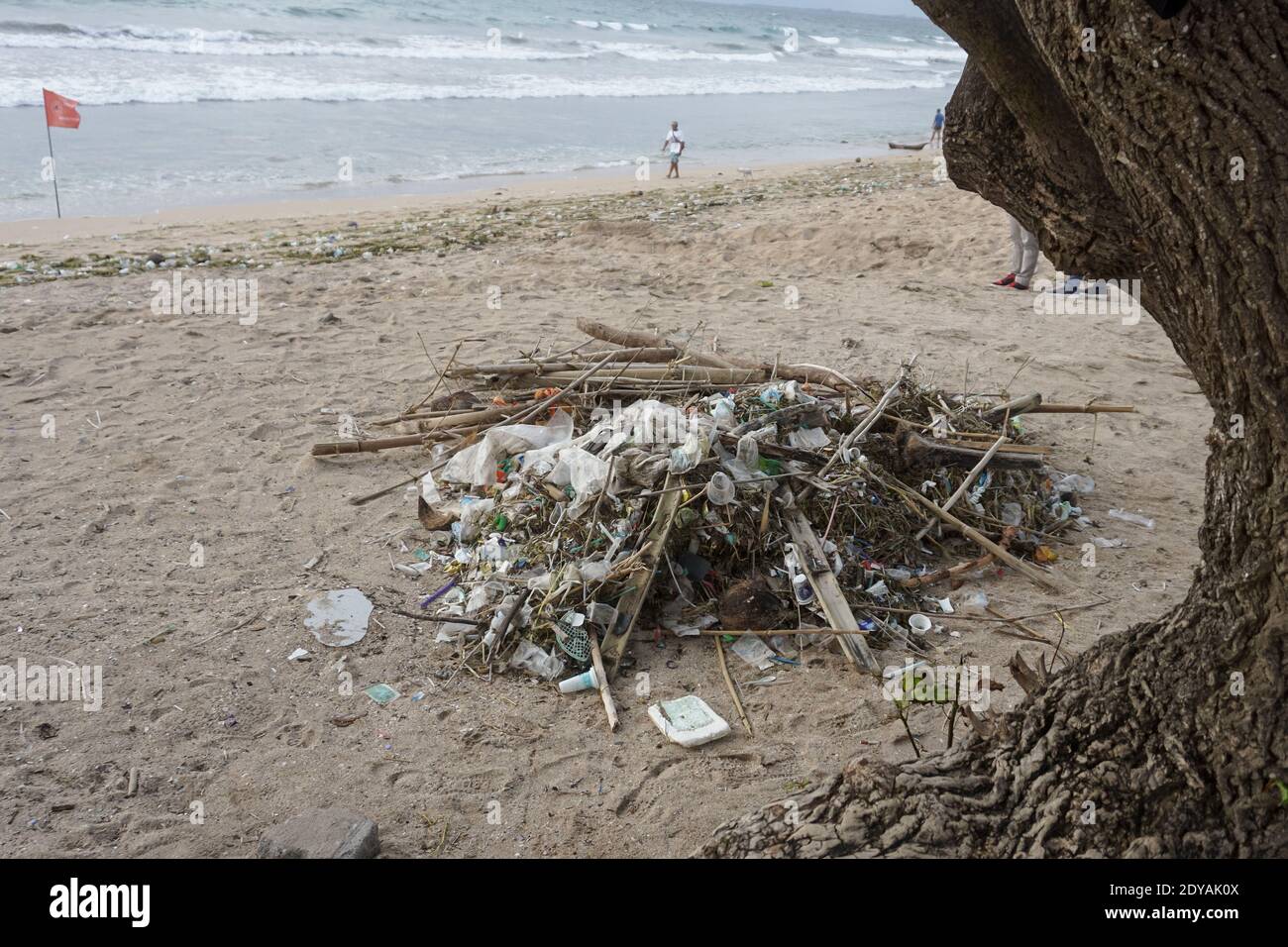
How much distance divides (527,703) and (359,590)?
1045 mm

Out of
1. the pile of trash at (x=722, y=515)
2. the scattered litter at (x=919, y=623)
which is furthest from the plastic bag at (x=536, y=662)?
the scattered litter at (x=919, y=623)

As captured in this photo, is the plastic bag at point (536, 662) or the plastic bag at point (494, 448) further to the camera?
the plastic bag at point (494, 448)

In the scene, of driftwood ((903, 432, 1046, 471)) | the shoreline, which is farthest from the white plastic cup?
the shoreline

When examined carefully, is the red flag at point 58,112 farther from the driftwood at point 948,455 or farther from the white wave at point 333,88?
the driftwood at point 948,455

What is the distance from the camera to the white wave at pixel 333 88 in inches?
685

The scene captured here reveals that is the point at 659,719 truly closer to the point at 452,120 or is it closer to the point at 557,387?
the point at 557,387

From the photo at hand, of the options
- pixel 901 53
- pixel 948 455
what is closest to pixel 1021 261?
pixel 948 455

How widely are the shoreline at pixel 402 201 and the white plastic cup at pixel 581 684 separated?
848 centimetres

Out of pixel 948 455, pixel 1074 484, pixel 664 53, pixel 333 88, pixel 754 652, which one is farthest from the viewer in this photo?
pixel 664 53

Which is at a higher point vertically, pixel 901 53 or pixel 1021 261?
pixel 901 53

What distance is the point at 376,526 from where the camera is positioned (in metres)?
4.59

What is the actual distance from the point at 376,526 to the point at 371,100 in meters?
17.6

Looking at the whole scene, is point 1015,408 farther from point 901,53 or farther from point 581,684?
point 901,53

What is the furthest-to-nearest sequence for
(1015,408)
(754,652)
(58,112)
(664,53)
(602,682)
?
(664,53), (58,112), (1015,408), (754,652), (602,682)
